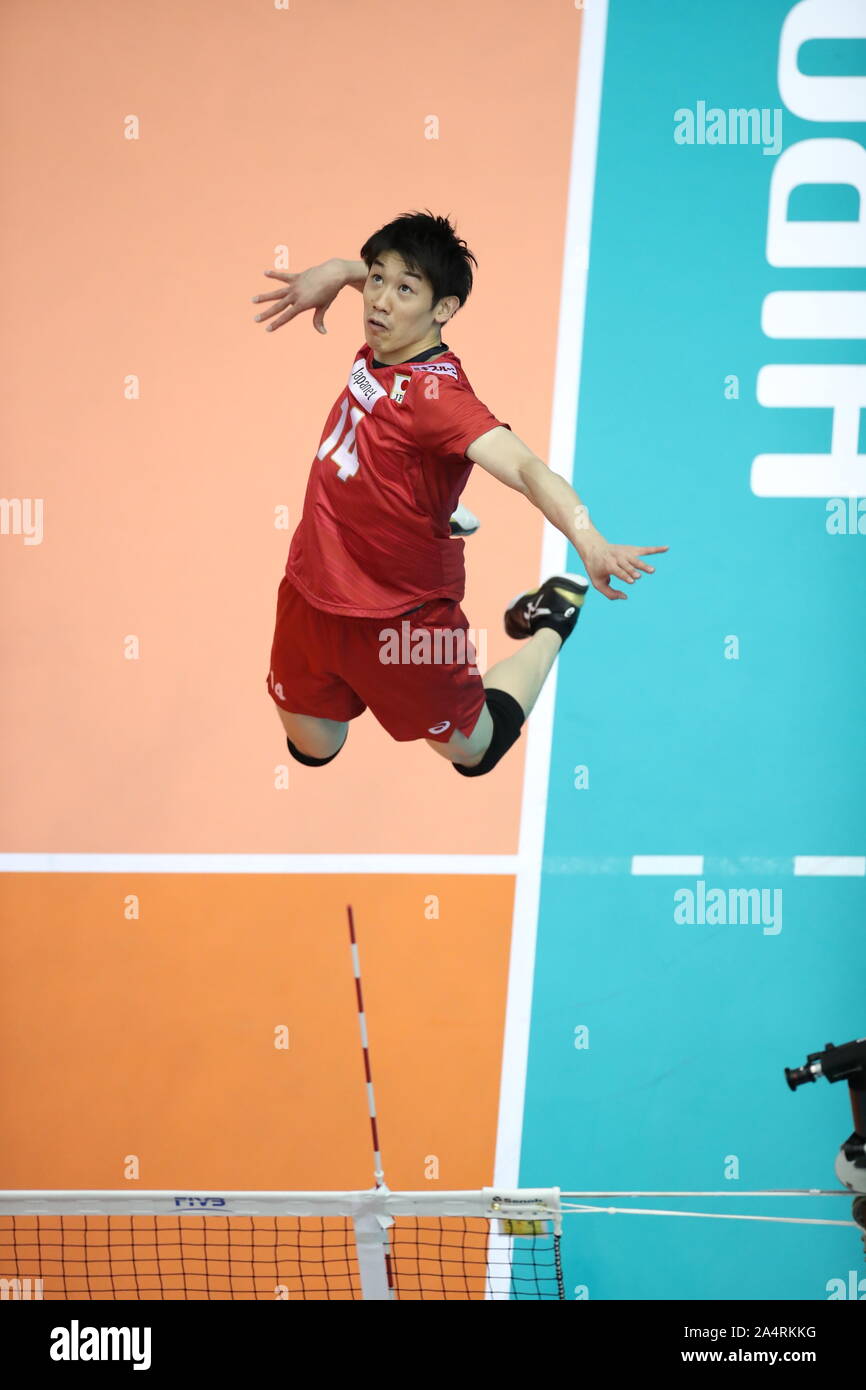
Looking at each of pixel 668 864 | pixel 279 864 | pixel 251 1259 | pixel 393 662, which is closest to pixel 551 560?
pixel 668 864

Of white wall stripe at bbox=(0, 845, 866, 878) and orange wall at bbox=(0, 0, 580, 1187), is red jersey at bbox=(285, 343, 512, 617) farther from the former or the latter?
white wall stripe at bbox=(0, 845, 866, 878)

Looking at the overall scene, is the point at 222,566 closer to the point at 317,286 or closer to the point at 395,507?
the point at 317,286

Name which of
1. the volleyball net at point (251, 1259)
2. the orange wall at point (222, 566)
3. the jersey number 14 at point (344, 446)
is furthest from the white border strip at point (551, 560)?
the jersey number 14 at point (344, 446)

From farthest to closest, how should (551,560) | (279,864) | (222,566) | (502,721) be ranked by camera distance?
(222,566) < (551,560) < (279,864) < (502,721)

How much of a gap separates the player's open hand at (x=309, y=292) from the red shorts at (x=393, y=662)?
1.10 m

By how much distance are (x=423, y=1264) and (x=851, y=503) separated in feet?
13.6

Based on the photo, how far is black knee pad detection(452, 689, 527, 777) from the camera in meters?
6.17

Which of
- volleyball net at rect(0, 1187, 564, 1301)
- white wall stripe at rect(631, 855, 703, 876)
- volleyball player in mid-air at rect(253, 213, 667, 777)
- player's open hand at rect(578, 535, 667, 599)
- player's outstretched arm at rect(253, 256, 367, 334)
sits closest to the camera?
player's open hand at rect(578, 535, 667, 599)

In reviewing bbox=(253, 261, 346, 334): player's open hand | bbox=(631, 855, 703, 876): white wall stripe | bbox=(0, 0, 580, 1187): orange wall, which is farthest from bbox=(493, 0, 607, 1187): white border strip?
bbox=(253, 261, 346, 334): player's open hand

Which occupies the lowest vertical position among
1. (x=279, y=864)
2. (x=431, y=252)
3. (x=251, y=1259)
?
(x=251, y=1259)

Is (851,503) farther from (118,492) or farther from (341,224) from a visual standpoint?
(118,492)

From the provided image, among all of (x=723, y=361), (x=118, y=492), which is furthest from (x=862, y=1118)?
(x=118, y=492)

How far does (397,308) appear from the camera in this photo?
5562 mm

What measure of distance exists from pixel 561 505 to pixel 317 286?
1807 millimetres
